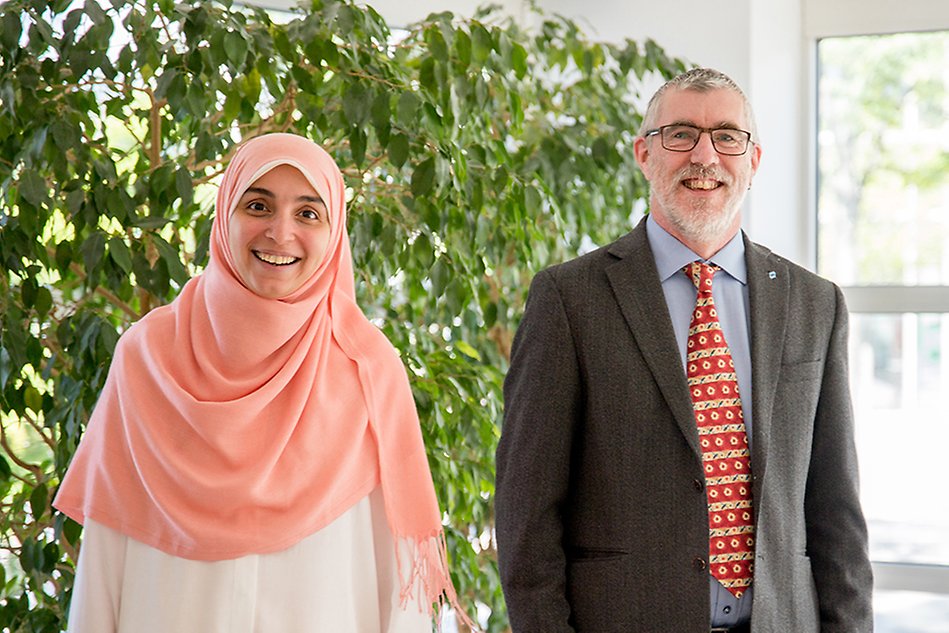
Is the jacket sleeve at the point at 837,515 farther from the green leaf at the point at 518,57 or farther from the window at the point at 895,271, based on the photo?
the window at the point at 895,271

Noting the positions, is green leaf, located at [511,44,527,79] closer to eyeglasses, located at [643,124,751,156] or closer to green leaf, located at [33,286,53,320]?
eyeglasses, located at [643,124,751,156]

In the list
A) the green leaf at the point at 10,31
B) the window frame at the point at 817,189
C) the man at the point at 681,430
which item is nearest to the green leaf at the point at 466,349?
the man at the point at 681,430

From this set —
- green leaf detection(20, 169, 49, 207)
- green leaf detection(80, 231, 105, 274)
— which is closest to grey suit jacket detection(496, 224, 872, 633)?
green leaf detection(80, 231, 105, 274)

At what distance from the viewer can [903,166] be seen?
3977 millimetres

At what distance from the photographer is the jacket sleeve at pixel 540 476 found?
5.71 ft

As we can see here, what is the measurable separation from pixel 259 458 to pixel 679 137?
82 centimetres

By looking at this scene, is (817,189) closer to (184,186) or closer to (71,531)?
(184,186)

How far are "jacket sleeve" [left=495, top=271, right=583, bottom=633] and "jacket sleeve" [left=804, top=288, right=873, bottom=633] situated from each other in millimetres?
436

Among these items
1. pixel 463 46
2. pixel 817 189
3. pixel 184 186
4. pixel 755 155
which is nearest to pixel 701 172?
pixel 755 155

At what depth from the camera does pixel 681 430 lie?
174 centimetres

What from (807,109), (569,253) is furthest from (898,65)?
(569,253)

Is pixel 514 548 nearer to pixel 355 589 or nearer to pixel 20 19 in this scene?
pixel 355 589

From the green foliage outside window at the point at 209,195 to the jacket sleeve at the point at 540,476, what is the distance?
519 millimetres

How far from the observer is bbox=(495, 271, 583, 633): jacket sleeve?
174cm
